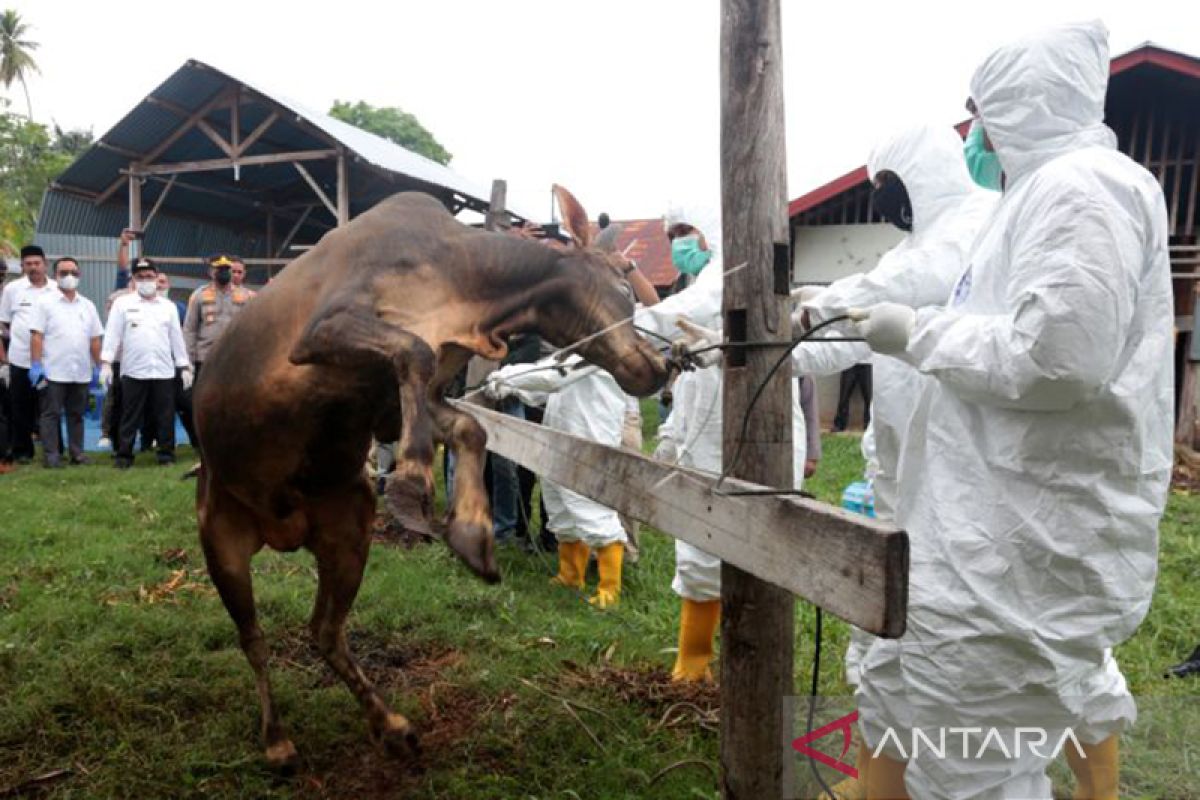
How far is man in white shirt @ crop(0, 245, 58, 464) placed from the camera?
8930 millimetres

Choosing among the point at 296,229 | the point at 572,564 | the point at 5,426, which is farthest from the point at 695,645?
the point at 296,229

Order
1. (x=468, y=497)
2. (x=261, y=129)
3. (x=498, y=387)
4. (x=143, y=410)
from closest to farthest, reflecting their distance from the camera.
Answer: (x=468, y=497), (x=498, y=387), (x=143, y=410), (x=261, y=129)

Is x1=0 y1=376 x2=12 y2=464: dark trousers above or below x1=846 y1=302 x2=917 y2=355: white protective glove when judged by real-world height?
below

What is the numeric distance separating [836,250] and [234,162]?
29.9 feet

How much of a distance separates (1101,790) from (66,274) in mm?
10353

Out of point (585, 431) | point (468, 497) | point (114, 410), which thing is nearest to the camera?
point (468, 497)

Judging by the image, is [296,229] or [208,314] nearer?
[208,314]

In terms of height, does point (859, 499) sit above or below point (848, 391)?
above

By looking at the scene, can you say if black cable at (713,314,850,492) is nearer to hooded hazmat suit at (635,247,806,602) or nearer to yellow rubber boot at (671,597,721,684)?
hooded hazmat suit at (635,247,806,602)

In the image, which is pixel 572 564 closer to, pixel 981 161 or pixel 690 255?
pixel 690 255

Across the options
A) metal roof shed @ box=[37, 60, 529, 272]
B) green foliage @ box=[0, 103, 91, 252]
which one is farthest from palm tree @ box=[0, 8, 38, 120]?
metal roof shed @ box=[37, 60, 529, 272]

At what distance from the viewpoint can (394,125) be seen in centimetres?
3438

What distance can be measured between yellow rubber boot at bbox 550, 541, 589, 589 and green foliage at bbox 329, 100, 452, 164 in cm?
3105

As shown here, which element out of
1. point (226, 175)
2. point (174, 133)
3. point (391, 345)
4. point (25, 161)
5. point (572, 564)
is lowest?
point (572, 564)
